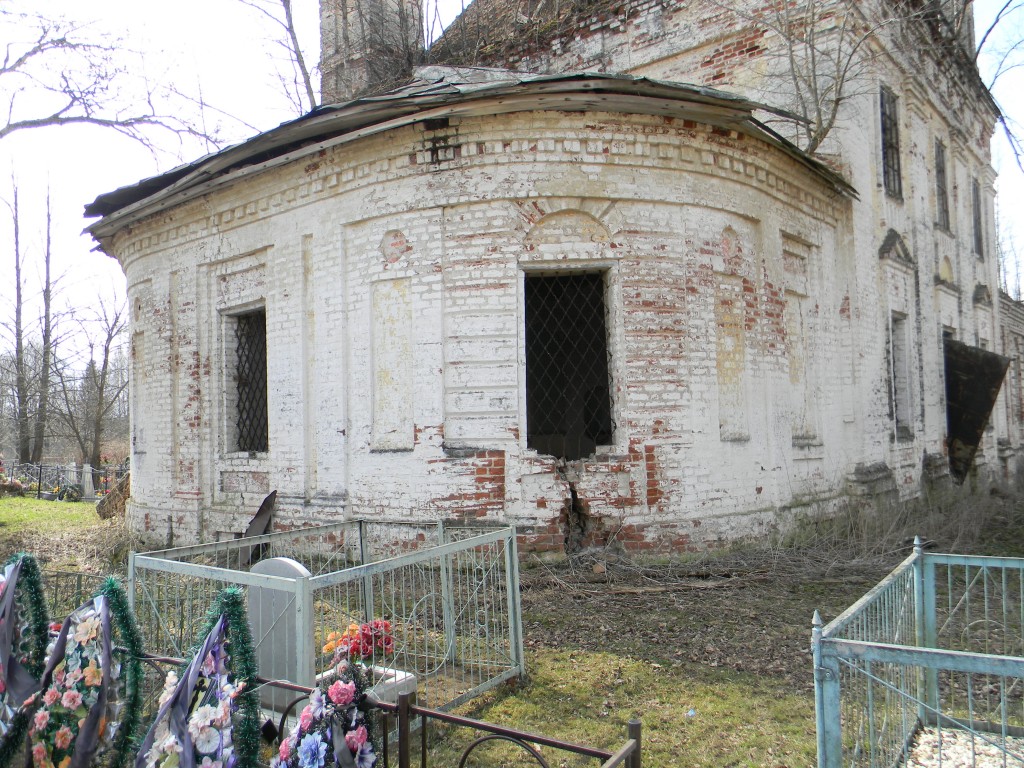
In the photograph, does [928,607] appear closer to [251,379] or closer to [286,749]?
[286,749]

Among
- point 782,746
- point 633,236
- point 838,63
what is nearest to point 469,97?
point 633,236

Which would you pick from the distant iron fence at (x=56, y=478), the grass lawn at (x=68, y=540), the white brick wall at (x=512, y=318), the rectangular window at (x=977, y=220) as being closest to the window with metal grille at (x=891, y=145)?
the white brick wall at (x=512, y=318)

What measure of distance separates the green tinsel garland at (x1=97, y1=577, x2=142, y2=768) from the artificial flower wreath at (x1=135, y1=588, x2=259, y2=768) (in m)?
0.31

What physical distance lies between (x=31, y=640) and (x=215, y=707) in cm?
155

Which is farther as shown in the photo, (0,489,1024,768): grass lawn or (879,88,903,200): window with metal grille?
(879,88,903,200): window with metal grille

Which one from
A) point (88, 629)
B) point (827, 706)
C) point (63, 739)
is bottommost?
point (63, 739)

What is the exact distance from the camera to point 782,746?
162 inches

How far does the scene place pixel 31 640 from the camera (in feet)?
13.0

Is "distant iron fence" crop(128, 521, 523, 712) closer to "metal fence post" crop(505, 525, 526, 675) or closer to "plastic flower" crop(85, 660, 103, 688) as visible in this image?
"metal fence post" crop(505, 525, 526, 675)

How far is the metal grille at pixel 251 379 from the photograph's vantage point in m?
10.3

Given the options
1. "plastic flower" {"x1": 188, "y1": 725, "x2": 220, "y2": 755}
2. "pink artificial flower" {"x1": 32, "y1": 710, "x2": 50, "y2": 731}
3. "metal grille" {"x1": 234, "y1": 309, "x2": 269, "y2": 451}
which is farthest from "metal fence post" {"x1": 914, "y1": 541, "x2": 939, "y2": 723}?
"metal grille" {"x1": 234, "y1": 309, "x2": 269, "y2": 451}

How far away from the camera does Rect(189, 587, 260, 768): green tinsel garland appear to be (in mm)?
3098

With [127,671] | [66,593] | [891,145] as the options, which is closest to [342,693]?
[127,671]

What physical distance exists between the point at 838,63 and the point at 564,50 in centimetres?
507
